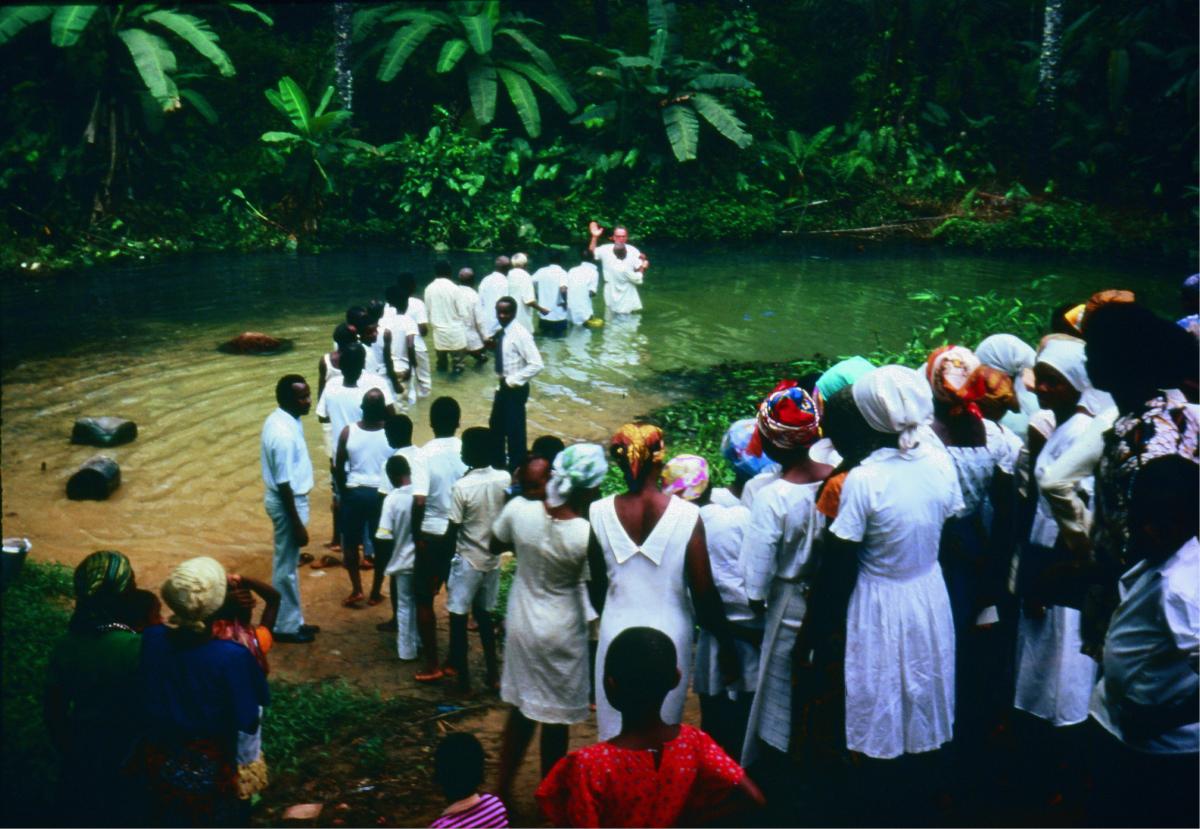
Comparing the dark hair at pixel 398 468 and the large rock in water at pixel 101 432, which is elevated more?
the dark hair at pixel 398 468

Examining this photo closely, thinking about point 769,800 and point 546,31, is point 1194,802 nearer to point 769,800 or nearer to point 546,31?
point 769,800

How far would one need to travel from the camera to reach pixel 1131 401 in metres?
3.62

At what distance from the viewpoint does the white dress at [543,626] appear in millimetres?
4715

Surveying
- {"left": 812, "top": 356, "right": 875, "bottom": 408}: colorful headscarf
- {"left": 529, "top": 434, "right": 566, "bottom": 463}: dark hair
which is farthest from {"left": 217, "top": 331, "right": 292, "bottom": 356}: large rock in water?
{"left": 812, "top": 356, "right": 875, "bottom": 408}: colorful headscarf

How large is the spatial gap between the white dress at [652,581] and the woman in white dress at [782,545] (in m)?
0.27

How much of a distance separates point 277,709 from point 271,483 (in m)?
1.46

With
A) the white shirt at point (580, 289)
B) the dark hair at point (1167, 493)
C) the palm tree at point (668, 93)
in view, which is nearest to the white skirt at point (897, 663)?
the dark hair at point (1167, 493)

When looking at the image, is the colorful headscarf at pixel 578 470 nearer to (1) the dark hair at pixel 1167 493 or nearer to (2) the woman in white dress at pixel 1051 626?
(2) the woman in white dress at pixel 1051 626

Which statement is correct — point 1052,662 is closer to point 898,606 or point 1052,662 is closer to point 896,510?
point 898,606

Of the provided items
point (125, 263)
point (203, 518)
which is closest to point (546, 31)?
point (125, 263)

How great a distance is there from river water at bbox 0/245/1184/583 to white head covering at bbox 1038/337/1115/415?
5.78m

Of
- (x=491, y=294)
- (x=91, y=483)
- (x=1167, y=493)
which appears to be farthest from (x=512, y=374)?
(x=1167, y=493)

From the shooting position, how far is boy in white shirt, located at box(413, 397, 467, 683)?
6223 mm

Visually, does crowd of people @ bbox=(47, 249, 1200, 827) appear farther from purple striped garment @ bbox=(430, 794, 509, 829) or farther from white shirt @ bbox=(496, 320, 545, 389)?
white shirt @ bbox=(496, 320, 545, 389)
